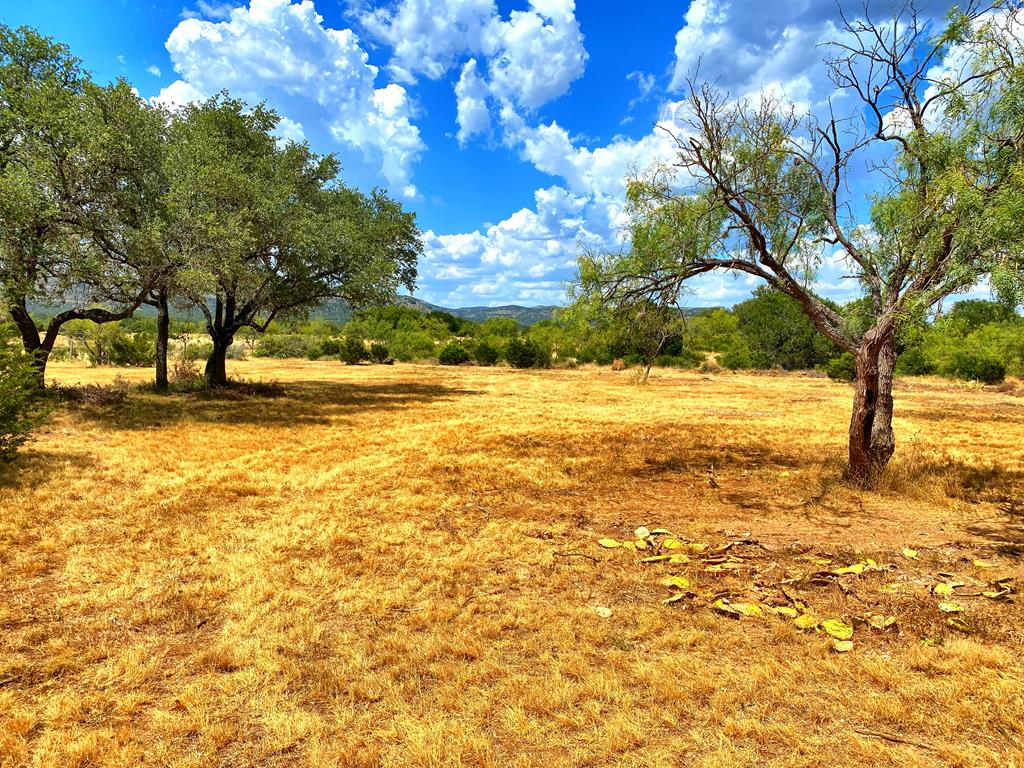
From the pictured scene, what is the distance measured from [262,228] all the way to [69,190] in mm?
4957

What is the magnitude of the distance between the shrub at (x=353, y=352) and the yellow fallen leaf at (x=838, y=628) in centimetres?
4513

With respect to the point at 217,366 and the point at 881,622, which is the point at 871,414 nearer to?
the point at 881,622

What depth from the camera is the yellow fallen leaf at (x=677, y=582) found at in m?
5.01

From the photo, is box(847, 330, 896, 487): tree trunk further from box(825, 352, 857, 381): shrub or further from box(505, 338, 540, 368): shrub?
box(505, 338, 540, 368): shrub

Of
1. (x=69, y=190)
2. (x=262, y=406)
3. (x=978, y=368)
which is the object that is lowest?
(x=262, y=406)

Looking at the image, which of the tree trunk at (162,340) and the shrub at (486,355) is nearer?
the tree trunk at (162,340)

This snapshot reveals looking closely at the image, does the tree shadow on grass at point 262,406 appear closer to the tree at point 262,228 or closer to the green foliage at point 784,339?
the tree at point 262,228

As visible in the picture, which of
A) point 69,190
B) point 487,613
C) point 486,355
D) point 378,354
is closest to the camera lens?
point 487,613

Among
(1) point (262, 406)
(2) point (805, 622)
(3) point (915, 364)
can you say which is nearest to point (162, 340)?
(1) point (262, 406)

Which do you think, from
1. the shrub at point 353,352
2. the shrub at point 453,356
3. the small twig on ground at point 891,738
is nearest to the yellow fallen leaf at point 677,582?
the small twig on ground at point 891,738

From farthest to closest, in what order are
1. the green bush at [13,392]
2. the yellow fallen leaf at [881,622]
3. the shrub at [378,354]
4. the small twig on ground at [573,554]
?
1. the shrub at [378,354]
2. the green bush at [13,392]
3. the small twig on ground at [573,554]
4. the yellow fallen leaf at [881,622]

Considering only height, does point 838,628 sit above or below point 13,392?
below

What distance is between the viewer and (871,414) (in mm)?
8398

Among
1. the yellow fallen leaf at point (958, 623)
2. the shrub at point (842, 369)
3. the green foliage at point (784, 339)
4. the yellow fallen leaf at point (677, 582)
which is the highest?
the green foliage at point (784, 339)
